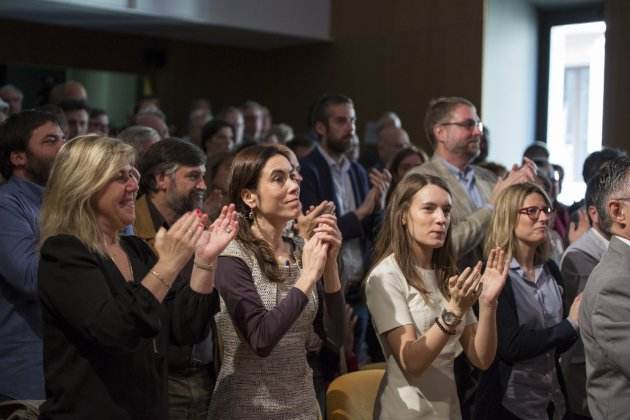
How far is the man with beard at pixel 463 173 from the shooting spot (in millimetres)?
3836

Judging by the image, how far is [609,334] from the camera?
2.64 metres

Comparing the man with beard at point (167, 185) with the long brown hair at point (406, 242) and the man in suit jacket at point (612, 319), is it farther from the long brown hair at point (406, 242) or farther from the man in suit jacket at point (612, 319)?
the man in suit jacket at point (612, 319)

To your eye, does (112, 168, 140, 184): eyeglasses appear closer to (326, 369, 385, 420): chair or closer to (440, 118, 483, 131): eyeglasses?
(326, 369, 385, 420): chair

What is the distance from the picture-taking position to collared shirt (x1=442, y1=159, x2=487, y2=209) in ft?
13.8

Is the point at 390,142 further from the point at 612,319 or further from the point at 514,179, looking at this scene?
the point at 612,319

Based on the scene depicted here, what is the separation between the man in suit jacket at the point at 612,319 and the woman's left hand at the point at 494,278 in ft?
0.88

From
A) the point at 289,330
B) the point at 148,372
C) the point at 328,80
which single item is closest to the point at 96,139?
the point at 148,372

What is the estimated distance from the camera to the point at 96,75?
391 inches

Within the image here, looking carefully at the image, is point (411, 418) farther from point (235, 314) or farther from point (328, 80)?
point (328, 80)

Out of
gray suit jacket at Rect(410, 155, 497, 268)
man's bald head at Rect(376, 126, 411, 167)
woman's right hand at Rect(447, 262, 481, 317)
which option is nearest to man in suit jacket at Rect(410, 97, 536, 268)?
gray suit jacket at Rect(410, 155, 497, 268)

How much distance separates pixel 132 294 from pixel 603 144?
17.4 ft

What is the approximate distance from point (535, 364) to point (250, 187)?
1215 millimetres

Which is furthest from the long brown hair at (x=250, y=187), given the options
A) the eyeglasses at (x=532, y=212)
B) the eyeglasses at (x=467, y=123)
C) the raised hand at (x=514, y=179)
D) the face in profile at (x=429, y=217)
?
the eyeglasses at (x=467, y=123)

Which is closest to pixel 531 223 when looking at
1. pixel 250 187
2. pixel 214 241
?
pixel 250 187
